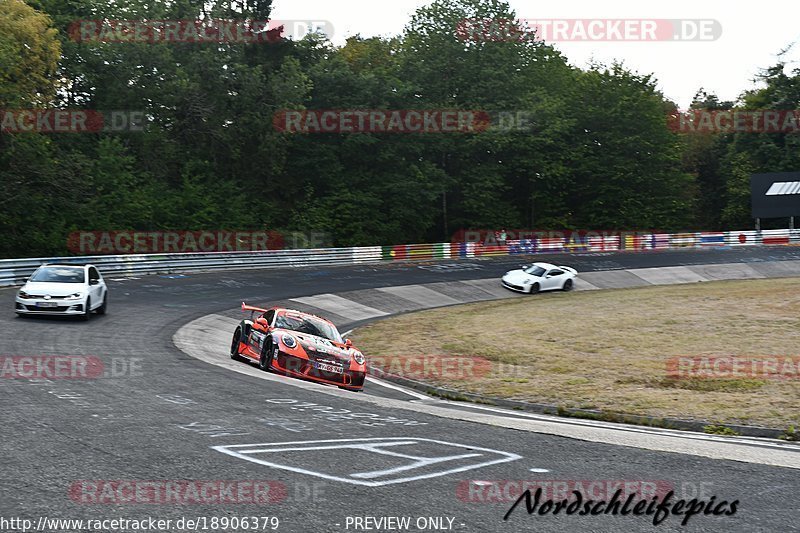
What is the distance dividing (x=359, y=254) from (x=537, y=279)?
12.2 metres

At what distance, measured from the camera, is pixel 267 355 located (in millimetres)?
16844

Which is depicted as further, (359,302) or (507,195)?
(507,195)

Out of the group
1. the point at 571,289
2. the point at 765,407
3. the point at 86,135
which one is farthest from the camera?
the point at 86,135

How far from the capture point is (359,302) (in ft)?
114

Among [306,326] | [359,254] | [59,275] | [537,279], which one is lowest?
[537,279]

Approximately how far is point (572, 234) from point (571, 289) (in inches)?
1095

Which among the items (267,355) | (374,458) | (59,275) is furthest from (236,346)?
(374,458)

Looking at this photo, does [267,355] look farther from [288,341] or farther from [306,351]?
[306,351]

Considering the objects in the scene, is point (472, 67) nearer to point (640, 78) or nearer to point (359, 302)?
point (640, 78)

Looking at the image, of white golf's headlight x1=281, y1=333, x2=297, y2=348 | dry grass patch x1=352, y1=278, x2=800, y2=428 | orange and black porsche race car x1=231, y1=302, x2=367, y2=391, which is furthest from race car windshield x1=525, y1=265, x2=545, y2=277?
white golf's headlight x1=281, y1=333, x2=297, y2=348

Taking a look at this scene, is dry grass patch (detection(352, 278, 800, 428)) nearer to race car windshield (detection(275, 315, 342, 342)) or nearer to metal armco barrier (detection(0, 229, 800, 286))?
race car windshield (detection(275, 315, 342, 342))

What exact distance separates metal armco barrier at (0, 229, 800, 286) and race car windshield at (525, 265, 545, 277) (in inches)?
431

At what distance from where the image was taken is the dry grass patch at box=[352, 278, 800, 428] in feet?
49.2

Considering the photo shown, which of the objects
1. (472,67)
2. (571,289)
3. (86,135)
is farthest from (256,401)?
(472,67)
